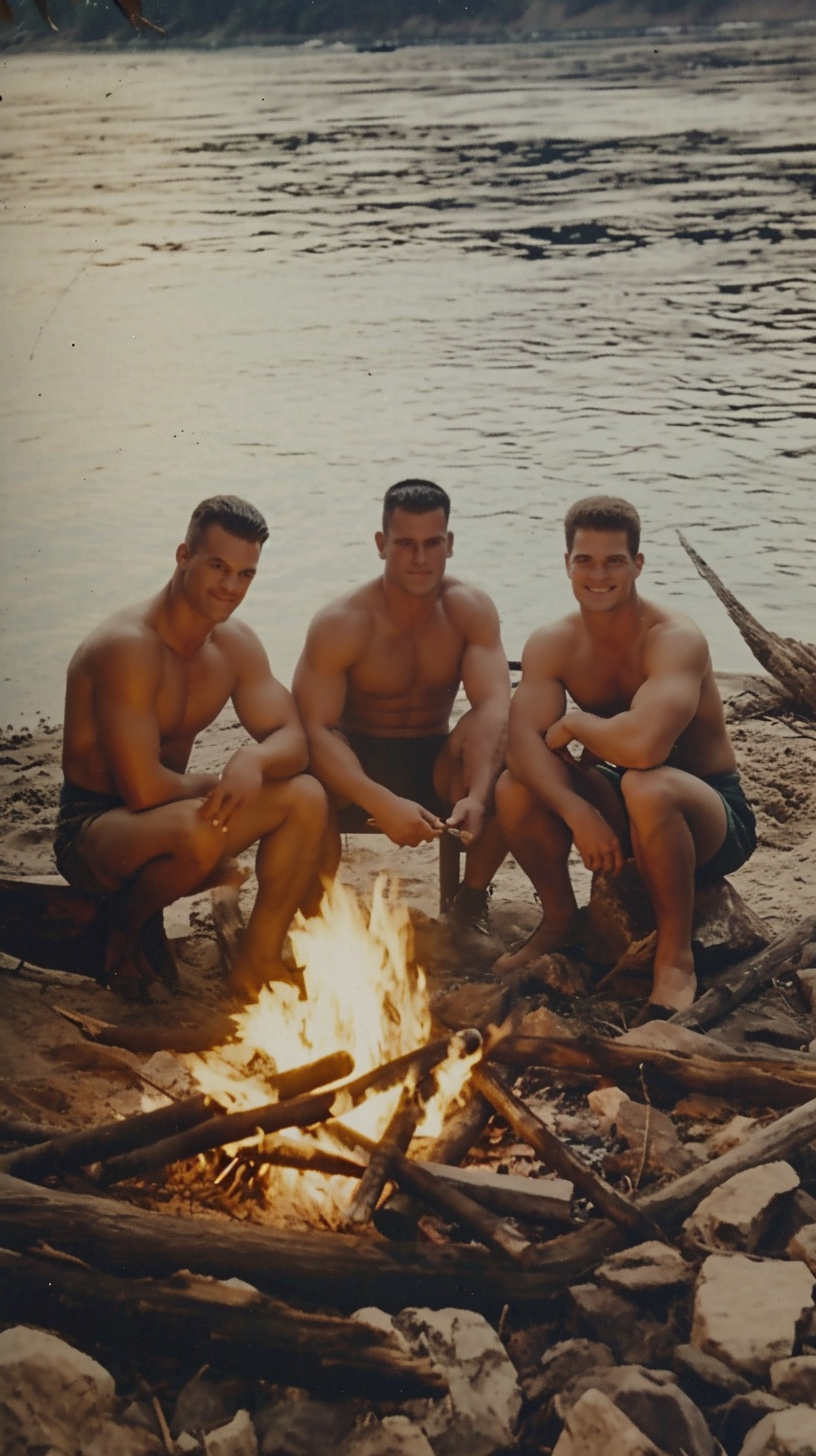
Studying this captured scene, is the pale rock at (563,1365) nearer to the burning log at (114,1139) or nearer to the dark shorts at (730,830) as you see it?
the burning log at (114,1139)

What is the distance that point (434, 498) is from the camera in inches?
149

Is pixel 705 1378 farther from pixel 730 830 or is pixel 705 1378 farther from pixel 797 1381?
pixel 730 830

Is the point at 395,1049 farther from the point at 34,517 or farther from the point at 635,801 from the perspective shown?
the point at 34,517

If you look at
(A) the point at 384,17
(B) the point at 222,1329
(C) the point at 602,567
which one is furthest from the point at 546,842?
(A) the point at 384,17

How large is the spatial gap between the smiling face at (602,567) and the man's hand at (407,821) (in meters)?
0.72

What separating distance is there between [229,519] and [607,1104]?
172 cm

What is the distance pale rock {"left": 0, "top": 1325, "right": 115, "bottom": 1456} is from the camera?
2320mm

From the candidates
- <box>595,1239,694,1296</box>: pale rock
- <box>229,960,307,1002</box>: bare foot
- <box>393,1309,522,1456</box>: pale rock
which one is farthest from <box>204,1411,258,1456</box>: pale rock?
<box>229,960,307,1002</box>: bare foot

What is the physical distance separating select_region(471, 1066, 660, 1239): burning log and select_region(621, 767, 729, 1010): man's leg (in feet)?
2.46

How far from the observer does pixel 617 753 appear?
3586 millimetres

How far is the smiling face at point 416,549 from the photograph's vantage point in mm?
3805

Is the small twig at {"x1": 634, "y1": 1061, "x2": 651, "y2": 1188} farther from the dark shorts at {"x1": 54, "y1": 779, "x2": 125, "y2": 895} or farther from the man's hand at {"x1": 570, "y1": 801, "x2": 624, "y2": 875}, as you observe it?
the dark shorts at {"x1": 54, "y1": 779, "x2": 125, "y2": 895}

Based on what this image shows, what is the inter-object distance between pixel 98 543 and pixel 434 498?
11.2 feet

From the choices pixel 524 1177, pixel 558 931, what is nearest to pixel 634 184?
pixel 558 931
